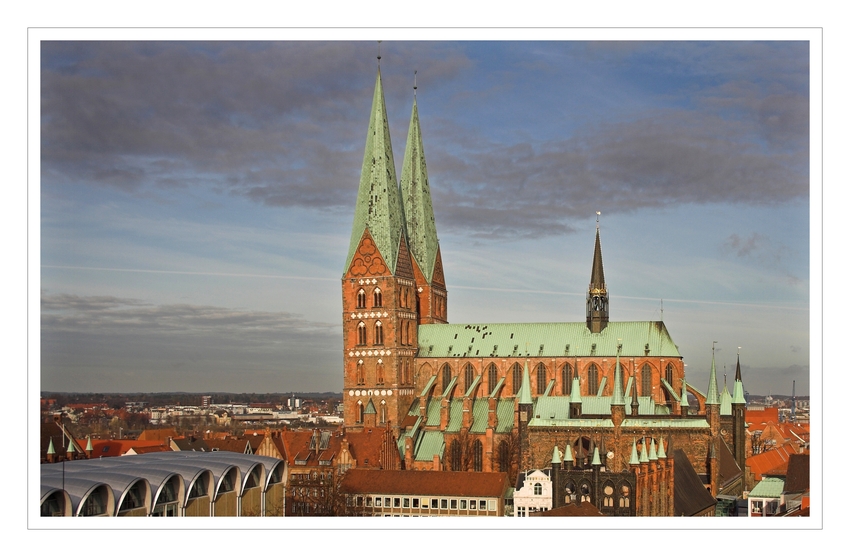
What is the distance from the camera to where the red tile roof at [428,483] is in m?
68.1

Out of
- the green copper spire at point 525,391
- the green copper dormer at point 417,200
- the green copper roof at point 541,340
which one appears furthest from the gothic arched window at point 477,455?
the green copper dormer at point 417,200

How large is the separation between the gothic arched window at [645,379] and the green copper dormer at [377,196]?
1865 cm

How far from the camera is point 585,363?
274 ft

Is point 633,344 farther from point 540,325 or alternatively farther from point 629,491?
point 629,491

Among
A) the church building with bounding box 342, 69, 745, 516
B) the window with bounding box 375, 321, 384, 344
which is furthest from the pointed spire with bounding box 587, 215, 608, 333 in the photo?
the window with bounding box 375, 321, 384, 344

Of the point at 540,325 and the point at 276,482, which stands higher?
the point at 540,325

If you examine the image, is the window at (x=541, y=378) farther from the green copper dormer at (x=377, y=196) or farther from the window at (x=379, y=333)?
the green copper dormer at (x=377, y=196)

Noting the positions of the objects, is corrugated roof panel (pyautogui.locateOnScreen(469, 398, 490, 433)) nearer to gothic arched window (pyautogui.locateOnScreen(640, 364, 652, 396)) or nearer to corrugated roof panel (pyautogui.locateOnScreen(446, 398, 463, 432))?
corrugated roof panel (pyautogui.locateOnScreen(446, 398, 463, 432))

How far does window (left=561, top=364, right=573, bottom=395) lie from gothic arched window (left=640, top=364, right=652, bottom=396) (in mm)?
4892

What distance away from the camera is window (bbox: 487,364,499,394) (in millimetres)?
85562

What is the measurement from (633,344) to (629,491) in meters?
25.0
